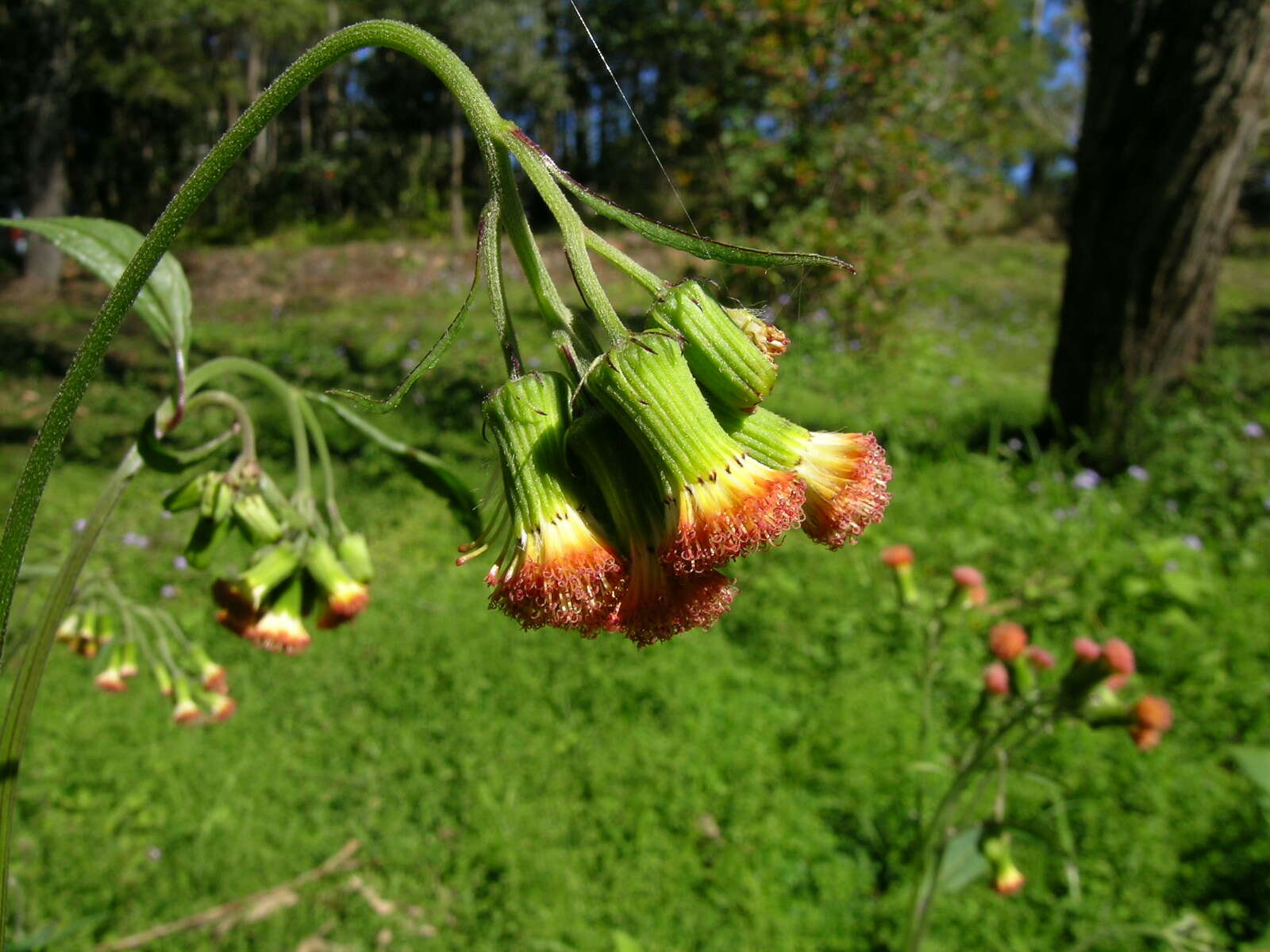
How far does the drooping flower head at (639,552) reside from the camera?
29.6 inches

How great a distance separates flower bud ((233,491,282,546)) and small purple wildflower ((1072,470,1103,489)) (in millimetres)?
3679

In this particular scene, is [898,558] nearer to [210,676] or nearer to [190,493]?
[190,493]

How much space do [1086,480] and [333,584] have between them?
11.9 feet

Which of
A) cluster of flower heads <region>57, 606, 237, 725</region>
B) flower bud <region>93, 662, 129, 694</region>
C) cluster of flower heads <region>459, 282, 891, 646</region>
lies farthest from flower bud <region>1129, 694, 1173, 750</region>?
flower bud <region>93, 662, 129, 694</region>

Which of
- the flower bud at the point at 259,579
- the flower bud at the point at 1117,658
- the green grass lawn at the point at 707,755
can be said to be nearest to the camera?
the flower bud at the point at 259,579

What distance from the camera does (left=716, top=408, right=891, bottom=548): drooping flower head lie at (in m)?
0.77

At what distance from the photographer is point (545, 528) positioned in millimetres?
749

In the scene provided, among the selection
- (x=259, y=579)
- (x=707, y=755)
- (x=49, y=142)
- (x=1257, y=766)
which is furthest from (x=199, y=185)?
(x=49, y=142)

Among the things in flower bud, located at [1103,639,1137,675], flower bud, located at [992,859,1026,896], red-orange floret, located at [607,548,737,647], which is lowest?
flower bud, located at [992,859,1026,896]

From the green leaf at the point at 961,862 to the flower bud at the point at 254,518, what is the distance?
4.63 ft

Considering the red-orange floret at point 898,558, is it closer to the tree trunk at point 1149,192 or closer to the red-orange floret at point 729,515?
the red-orange floret at point 729,515

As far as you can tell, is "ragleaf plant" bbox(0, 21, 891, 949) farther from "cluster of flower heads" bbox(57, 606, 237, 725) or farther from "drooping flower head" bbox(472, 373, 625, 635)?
"cluster of flower heads" bbox(57, 606, 237, 725)

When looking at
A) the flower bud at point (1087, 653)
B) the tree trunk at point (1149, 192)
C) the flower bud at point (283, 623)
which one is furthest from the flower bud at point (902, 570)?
the tree trunk at point (1149, 192)

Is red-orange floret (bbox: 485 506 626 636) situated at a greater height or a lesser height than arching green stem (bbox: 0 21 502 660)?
lesser
